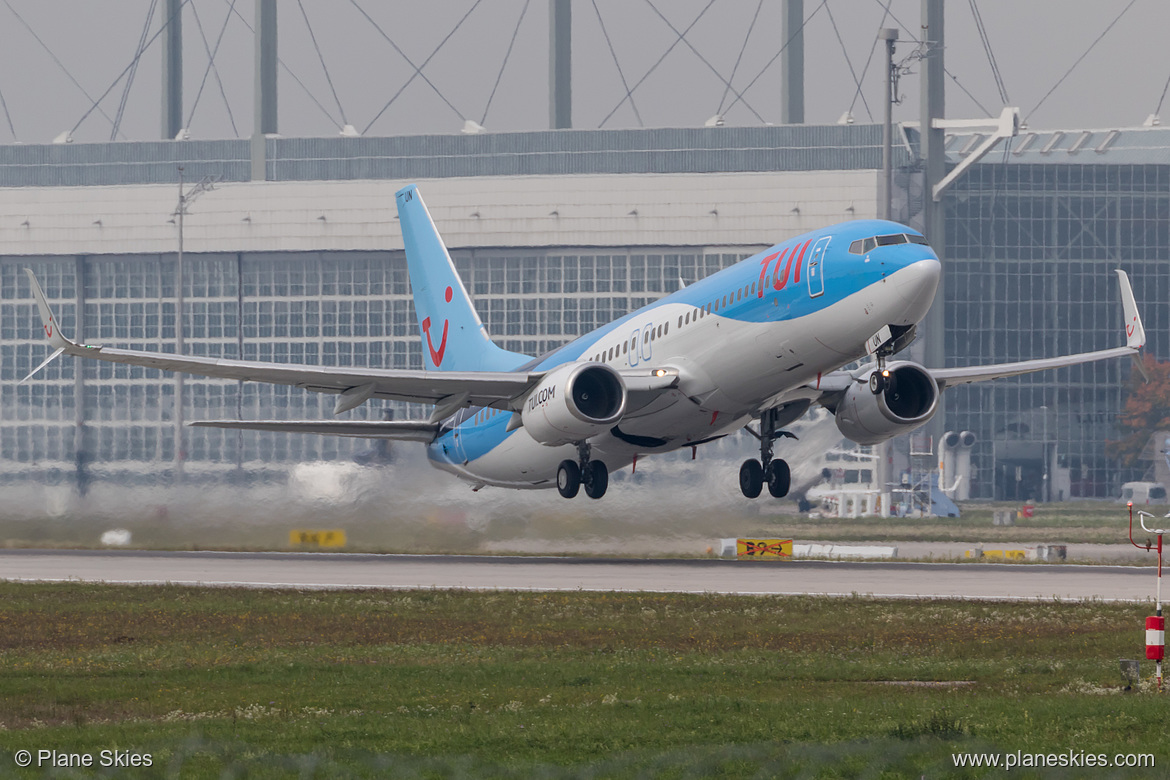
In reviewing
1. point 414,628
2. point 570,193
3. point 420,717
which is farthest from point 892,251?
point 570,193

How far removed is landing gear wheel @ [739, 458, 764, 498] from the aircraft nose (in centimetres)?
1026

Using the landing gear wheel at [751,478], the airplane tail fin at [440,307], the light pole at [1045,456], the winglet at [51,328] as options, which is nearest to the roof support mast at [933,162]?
the light pole at [1045,456]

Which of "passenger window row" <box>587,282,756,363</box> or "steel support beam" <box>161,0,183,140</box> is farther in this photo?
"steel support beam" <box>161,0,183,140</box>

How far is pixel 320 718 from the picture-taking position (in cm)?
1945

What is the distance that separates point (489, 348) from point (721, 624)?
68.2 feet

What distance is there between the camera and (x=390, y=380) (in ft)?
134

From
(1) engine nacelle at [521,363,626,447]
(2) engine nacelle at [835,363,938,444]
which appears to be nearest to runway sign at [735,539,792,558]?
(2) engine nacelle at [835,363,938,444]

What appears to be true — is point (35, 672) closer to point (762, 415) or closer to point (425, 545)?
point (762, 415)

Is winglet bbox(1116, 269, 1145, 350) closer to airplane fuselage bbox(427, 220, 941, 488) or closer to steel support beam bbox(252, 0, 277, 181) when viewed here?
airplane fuselage bbox(427, 220, 941, 488)

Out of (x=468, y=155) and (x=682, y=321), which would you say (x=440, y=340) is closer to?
(x=682, y=321)

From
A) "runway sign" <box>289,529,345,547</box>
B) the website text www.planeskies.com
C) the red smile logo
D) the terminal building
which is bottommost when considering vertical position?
"runway sign" <box>289,529,345,547</box>

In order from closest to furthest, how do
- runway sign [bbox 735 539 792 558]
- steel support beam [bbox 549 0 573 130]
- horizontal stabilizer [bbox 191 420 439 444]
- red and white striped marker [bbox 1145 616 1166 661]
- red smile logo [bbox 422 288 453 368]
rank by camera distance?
red and white striped marker [bbox 1145 616 1166 661], horizontal stabilizer [bbox 191 420 439 444], red smile logo [bbox 422 288 453 368], runway sign [bbox 735 539 792 558], steel support beam [bbox 549 0 573 130]

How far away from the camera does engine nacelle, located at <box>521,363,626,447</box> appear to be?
123 ft

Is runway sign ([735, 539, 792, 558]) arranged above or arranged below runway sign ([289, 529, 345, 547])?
below
